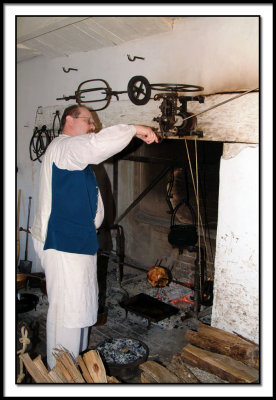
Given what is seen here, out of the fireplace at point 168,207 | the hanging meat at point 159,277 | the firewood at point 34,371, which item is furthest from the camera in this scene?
the fireplace at point 168,207

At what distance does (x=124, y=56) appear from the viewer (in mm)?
3705

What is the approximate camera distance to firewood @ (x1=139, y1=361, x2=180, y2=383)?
2.75 m

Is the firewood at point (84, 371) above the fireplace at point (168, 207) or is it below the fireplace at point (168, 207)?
below

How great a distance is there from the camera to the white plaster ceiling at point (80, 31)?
3251 mm

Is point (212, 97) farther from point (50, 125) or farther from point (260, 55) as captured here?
point (50, 125)

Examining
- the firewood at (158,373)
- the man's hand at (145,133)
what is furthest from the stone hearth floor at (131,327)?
the man's hand at (145,133)

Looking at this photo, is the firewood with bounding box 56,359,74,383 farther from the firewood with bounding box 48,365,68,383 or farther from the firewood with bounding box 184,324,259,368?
the firewood with bounding box 184,324,259,368

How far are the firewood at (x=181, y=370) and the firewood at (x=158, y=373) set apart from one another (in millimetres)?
63

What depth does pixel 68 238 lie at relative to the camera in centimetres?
299

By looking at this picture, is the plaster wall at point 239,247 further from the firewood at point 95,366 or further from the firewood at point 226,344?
the firewood at point 95,366

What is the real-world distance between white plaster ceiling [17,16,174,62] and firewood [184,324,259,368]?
2709 millimetres

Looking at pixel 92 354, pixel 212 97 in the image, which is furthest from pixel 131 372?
pixel 212 97

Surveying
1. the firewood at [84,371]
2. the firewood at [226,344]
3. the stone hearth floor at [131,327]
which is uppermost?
the firewood at [226,344]

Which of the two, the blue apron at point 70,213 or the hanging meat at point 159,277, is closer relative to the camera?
the blue apron at point 70,213
